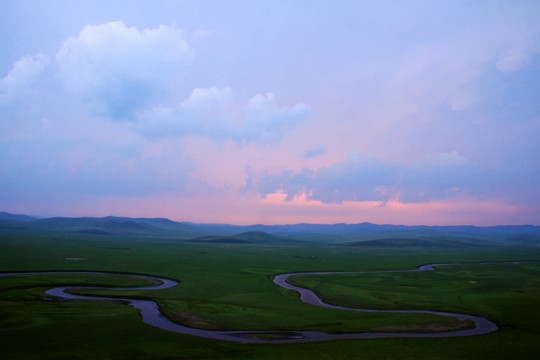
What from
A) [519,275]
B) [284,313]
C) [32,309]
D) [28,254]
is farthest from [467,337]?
[28,254]

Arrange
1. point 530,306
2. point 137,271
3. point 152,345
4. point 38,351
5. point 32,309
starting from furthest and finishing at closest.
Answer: point 137,271
point 530,306
point 32,309
point 152,345
point 38,351

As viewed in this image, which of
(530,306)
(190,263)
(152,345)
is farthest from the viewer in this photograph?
(190,263)

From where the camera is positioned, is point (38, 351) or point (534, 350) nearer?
point (38, 351)

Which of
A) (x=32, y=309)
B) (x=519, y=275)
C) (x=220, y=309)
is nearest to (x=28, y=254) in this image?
(x=32, y=309)

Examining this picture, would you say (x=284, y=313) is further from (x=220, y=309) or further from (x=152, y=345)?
(x=152, y=345)

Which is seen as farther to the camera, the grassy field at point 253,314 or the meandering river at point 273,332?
the meandering river at point 273,332

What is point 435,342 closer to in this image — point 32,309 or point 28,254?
point 32,309

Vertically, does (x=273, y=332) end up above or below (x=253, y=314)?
above

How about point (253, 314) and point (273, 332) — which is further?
point (253, 314)

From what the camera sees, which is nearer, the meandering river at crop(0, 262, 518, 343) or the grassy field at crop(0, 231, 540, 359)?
the grassy field at crop(0, 231, 540, 359)
